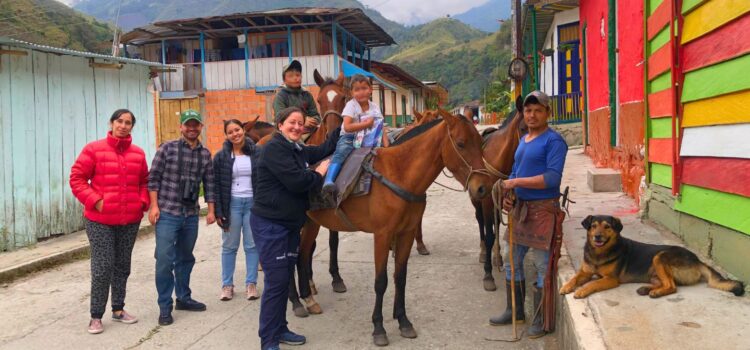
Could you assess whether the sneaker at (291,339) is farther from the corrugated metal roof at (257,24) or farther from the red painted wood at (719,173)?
the corrugated metal roof at (257,24)

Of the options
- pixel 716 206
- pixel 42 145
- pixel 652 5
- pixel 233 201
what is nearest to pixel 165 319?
pixel 233 201

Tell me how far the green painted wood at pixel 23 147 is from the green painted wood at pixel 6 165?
7 cm

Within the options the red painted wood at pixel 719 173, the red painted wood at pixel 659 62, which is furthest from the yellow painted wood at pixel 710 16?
the red painted wood at pixel 719 173

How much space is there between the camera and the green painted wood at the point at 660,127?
504cm

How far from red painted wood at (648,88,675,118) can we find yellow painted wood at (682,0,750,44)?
0.84 metres

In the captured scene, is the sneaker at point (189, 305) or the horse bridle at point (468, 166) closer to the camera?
the horse bridle at point (468, 166)

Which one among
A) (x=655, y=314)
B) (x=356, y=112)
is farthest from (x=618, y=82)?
(x=655, y=314)

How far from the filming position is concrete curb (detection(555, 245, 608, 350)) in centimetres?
285

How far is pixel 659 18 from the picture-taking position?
17.1 ft

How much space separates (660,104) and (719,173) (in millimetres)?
1795

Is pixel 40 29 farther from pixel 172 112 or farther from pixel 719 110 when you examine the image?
pixel 719 110

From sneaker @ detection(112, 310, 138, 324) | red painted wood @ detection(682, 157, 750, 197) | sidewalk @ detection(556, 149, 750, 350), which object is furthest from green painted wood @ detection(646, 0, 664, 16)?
sneaker @ detection(112, 310, 138, 324)

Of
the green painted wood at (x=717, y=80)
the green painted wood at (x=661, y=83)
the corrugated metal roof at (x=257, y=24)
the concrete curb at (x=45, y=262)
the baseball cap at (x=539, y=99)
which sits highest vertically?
the corrugated metal roof at (x=257, y=24)

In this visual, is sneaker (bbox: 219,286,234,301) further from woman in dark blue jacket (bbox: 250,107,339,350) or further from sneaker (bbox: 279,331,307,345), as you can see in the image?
woman in dark blue jacket (bbox: 250,107,339,350)
